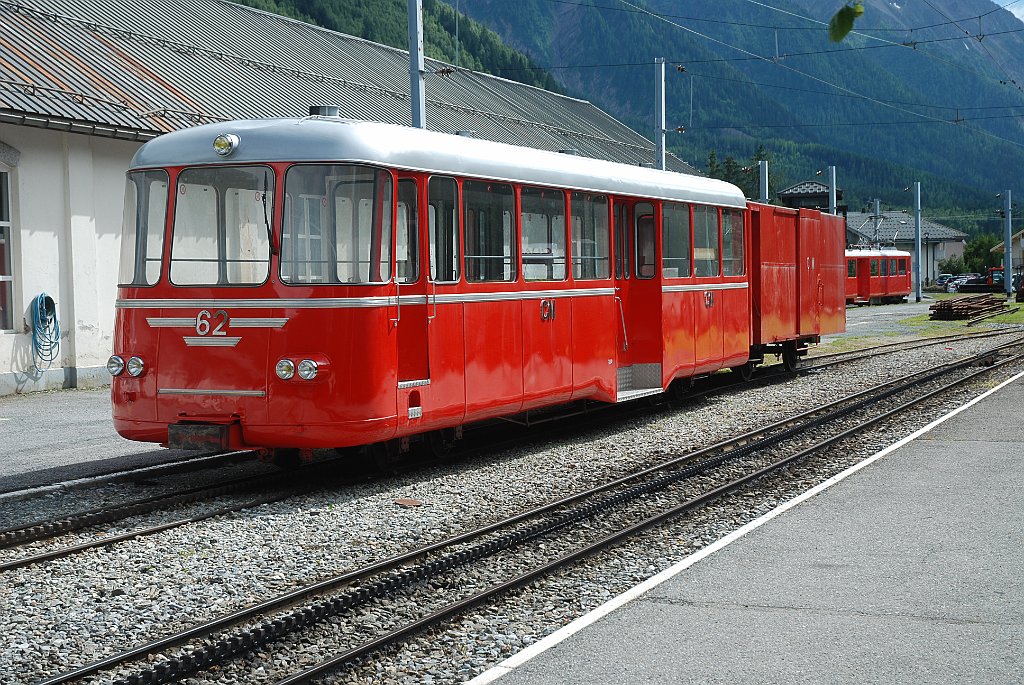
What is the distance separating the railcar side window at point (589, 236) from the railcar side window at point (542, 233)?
30 centimetres

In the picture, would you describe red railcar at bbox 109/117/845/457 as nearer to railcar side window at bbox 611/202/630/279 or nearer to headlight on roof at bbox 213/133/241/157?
headlight on roof at bbox 213/133/241/157

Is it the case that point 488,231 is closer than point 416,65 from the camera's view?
Yes

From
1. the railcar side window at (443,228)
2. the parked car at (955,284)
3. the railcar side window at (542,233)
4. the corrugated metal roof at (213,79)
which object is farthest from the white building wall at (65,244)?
the parked car at (955,284)

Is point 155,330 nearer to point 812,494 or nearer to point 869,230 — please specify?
point 812,494

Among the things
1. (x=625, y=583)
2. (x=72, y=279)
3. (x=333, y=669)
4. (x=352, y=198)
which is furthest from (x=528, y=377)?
(x=72, y=279)

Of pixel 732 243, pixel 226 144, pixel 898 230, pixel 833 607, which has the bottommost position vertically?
pixel 833 607

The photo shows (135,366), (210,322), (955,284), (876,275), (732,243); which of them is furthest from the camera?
(955,284)

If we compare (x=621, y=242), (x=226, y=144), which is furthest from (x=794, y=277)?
(x=226, y=144)

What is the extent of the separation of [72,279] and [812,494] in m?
14.5

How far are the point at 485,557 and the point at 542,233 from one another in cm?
512

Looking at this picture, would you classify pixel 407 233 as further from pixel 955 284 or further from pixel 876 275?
pixel 955 284

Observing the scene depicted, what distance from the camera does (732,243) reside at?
61.5 ft

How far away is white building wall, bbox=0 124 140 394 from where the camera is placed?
20.5 meters

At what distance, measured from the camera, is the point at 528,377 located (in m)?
12.9
